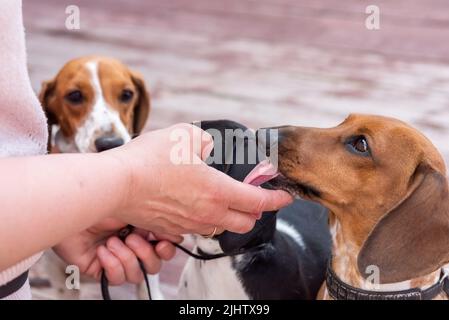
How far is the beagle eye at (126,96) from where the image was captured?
323 cm

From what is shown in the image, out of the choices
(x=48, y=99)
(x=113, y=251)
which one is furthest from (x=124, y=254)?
(x=48, y=99)

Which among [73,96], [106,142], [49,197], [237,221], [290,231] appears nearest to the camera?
[49,197]

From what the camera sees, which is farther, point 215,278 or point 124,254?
point 215,278

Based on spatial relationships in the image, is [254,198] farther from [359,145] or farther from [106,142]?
[106,142]

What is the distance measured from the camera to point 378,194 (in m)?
1.98

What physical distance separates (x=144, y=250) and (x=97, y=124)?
1.05 metres

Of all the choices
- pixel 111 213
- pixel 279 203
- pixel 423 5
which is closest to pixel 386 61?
pixel 423 5

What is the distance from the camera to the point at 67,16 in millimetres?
Answer: 5691

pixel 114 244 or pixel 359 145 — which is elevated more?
pixel 359 145

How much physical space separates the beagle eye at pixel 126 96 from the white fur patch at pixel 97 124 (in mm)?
97

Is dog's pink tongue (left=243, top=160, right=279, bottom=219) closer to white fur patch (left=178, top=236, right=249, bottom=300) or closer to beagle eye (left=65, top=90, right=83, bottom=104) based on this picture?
white fur patch (left=178, top=236, right=249, bottom=300)

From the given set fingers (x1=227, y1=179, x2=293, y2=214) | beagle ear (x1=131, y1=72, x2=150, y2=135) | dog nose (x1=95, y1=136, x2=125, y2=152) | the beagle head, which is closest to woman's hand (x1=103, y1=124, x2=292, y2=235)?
fingers (x1=227, y1=179, x2=293, y2=214)

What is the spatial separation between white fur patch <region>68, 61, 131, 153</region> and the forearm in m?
1.54

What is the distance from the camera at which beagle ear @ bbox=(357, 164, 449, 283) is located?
1.82 m
